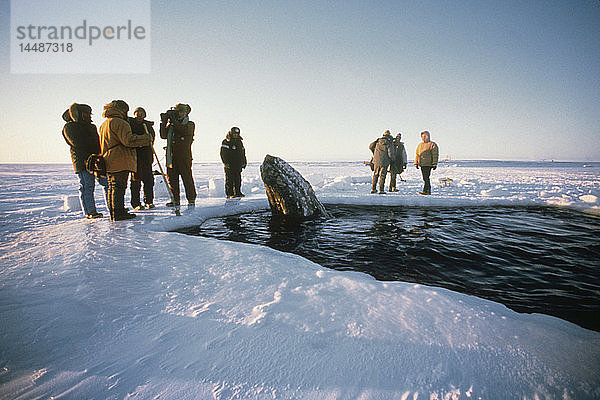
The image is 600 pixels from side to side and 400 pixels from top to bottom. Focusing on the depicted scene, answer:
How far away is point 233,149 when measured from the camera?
6.45 m

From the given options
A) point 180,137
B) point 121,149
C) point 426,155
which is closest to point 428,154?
point 426,155

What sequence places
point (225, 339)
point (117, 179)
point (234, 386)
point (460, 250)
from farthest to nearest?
point (117, 179) < point (460, 250) < point (225, 339) < point (234, 386)

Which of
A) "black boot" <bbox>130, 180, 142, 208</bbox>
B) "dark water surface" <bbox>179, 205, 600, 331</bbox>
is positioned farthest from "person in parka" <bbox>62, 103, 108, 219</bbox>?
"dark water surface" <bbox>179, 205, 600, 331</bbox>

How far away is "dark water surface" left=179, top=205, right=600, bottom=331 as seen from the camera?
6.87ft

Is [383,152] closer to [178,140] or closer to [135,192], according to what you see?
[178,140]

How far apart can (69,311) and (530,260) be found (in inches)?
161

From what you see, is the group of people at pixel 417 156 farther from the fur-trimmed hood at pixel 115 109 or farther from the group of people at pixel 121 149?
the fur-trimmed hood at pixel 115 109

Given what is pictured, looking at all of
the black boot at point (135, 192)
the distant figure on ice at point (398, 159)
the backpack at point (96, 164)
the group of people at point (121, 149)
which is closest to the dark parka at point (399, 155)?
the distant figure on ice at point (398, 159)

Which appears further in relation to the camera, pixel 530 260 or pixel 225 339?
pixel 530 260

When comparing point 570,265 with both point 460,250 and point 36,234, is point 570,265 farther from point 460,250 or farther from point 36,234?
point 36,234

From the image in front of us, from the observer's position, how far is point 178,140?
16.9 ft

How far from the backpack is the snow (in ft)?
6.04

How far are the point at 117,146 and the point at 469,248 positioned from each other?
16.9 ft

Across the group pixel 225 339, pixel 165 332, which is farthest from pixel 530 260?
pixel 165 332
